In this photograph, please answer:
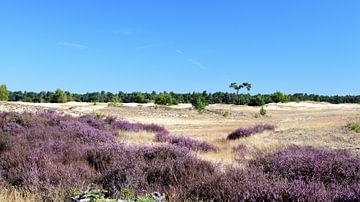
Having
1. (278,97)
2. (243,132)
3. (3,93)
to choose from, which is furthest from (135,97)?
(243,132)

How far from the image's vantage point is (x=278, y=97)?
126312 mm

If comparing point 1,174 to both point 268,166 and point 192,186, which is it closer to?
point 192,186

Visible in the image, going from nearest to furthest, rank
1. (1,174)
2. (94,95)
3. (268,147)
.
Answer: (1,174)
(268,147)
(94,95)

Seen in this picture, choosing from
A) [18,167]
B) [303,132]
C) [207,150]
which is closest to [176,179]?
[18,167]

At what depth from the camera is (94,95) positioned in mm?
151500

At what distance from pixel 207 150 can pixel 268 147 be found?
203 centimetres

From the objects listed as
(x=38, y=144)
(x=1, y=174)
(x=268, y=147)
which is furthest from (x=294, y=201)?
(x=268, y=147)

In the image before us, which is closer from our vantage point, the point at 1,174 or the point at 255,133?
the point at 1,174

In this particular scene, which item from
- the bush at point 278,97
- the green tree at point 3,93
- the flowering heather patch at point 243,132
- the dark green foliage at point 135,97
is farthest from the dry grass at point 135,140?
the bush at point 278,97

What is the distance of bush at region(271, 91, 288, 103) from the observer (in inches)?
4934

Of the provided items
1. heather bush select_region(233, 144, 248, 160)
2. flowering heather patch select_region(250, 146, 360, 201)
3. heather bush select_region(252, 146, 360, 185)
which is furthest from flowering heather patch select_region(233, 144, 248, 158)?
heather bush select_region(252, 146, 360, 185)

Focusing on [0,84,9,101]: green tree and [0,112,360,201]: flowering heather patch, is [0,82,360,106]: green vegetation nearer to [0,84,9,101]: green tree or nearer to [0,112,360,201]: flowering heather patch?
[0,84,9,101]: green tree

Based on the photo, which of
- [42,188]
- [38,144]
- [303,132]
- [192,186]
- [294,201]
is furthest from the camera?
[303,132]

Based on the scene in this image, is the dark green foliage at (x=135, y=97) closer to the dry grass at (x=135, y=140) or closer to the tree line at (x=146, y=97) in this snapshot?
the tree line at (x=146, y=97)
